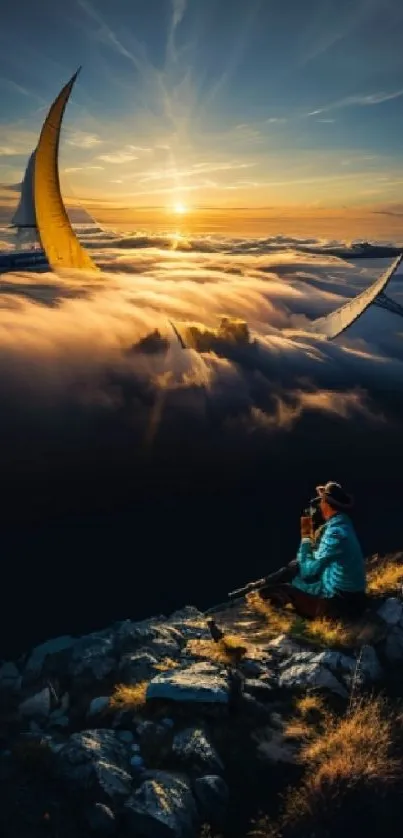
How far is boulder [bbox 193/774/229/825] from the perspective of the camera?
716 centimetres

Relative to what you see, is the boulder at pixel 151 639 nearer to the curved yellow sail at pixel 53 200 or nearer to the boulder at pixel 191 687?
the boulder at pixel 191 687

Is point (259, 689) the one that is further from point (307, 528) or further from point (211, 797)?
point (307, 528)

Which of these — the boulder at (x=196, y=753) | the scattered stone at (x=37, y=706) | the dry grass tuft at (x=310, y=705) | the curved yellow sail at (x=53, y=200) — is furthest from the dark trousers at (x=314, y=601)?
the curved yellow sail at (x=53, y=200)

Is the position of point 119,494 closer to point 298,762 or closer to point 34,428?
point 34,428

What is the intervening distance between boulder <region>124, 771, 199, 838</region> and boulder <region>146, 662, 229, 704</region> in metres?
1.28

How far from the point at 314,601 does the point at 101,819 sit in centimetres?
533

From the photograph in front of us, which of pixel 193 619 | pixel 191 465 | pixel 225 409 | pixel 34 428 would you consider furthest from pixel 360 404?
pixel 193 619

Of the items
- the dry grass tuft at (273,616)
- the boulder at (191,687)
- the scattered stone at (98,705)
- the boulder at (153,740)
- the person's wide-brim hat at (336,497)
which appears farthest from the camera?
the dry grass tuft at (273,616)

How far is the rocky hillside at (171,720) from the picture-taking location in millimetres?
7055

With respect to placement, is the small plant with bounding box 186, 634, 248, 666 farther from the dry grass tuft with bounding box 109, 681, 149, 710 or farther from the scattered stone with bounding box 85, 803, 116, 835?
the scattered stone with bounding box 85, 803, 116, 835

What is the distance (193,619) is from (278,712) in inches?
170

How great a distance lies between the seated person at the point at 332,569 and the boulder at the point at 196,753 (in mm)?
3548

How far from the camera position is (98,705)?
919 cm

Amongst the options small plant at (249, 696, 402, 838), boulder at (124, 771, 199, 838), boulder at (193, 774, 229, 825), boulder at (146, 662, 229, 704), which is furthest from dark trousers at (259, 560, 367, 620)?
boulder at (124, 771, 199, 838)
